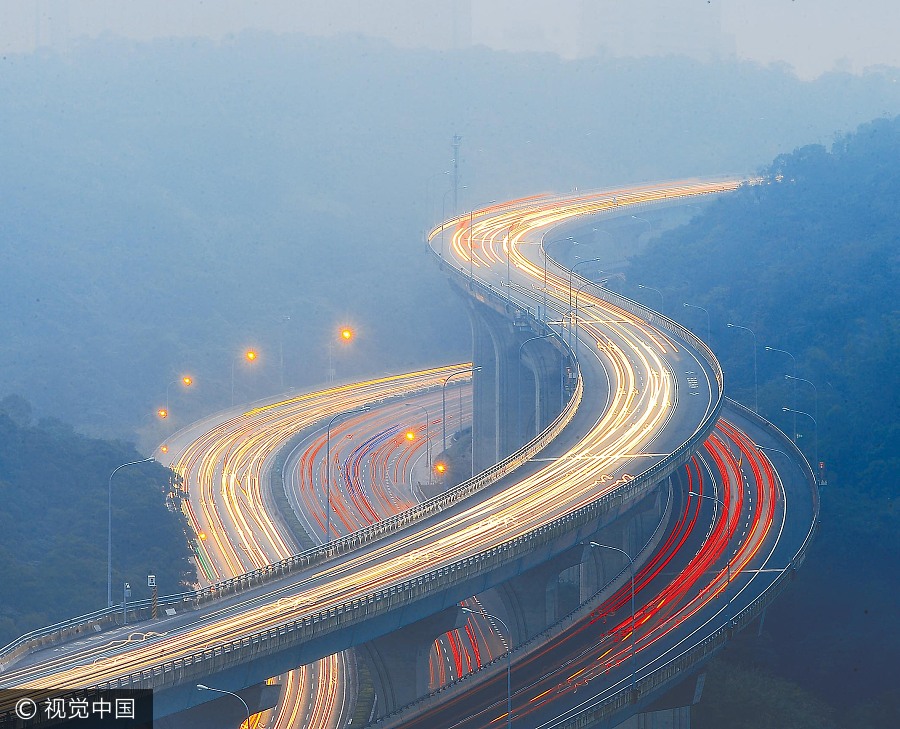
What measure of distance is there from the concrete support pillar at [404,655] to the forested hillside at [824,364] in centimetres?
2001

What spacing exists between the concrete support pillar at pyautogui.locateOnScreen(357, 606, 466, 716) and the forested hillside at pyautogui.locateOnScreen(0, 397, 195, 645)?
24913 mm

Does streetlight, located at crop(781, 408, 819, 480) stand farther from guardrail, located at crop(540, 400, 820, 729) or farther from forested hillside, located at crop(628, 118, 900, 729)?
guardrail, located at crop(540, 400, 820, 729)

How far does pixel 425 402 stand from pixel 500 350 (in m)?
28.2

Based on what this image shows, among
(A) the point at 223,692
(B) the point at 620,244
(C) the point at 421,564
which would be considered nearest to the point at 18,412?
(B) the point at 620,244

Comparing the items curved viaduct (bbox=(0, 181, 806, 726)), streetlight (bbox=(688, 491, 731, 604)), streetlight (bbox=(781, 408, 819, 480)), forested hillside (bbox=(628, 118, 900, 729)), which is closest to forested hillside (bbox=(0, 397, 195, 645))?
curved viaduct (bbox=(0, 181, 806, 726))

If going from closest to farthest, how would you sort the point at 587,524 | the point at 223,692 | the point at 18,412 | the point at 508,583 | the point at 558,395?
the point at 223,692
the point at 587,524
the point at 508,583
the point at 558,395
the point at 18,412

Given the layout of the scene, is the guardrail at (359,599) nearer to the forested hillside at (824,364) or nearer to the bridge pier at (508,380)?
the forested hillside at (824,364)

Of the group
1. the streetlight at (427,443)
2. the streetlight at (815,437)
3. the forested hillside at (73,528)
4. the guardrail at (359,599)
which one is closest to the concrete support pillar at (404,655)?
the guardrail at (359,599)

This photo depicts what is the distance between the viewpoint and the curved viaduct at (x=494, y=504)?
150 feet

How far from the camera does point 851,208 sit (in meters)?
130

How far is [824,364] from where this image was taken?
344ft

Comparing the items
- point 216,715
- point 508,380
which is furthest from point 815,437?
point 216,715

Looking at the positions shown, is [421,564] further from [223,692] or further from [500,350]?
[500,350]

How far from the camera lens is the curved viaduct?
45812 millimetres
